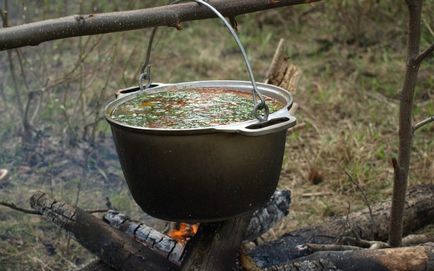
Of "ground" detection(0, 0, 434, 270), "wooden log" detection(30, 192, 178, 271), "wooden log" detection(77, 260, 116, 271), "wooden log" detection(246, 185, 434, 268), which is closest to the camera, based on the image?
"wooden log" detection(30, 192, 178, 271)

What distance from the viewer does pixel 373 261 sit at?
2275mm

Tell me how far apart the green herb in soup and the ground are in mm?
681

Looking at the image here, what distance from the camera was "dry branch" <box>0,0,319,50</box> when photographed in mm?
1833

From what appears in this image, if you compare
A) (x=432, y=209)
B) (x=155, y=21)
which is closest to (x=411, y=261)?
(x=432, y=209)

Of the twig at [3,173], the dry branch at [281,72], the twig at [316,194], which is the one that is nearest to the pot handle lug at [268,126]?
the dry branch at [281,72]

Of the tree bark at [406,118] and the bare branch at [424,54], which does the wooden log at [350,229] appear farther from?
the bare branch at [424,54]

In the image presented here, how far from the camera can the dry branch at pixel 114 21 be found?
1.83 meters

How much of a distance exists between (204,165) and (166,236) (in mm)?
779

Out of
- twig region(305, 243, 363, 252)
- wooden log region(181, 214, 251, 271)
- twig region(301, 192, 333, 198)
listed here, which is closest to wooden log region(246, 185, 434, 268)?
twig region(305, 243, 363, 252)

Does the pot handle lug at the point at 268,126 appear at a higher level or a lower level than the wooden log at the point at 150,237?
higher

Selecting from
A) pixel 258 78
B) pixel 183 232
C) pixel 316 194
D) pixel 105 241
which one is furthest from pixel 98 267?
pixel 258 78

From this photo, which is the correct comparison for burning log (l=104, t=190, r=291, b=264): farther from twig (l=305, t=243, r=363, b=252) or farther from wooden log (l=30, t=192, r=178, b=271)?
twig (l=305, t=243, r=363, b=252)

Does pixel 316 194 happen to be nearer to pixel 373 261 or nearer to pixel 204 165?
pixel 373 261

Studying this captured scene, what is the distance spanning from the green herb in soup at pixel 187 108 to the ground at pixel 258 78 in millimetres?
681
